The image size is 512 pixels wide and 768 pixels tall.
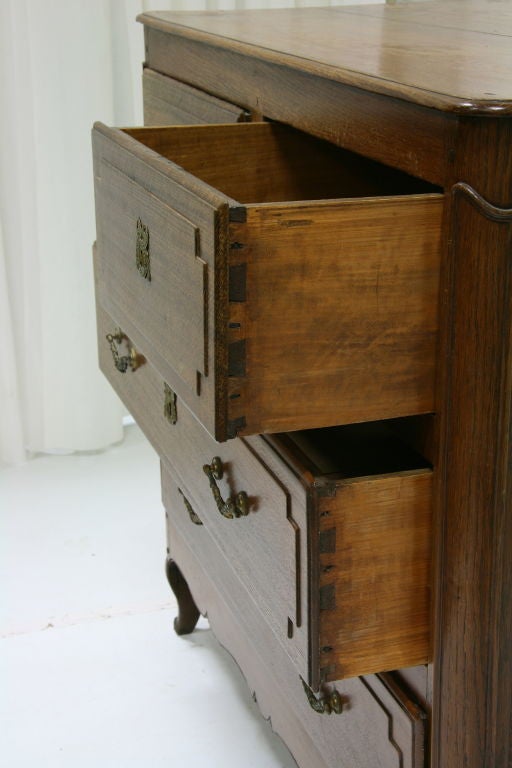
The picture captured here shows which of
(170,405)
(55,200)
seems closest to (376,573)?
(170,405)

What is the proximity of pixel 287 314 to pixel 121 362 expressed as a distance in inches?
25.2

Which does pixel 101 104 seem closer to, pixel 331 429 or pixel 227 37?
pixel 227 37

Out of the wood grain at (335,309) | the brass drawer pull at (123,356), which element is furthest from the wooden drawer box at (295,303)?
the brass drawer pull at (123,356)

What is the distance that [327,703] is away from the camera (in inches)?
46.8

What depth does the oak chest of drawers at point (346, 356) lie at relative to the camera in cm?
88

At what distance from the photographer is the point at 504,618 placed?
3.19ft

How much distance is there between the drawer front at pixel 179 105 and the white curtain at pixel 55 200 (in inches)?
29.5

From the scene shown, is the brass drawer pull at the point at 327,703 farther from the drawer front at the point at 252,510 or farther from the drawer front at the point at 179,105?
the drawer front at the point at 179,105

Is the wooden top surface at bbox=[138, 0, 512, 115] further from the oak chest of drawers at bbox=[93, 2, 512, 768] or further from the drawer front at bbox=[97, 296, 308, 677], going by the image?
the drawer front at bbox=[97, 296, 308, 677]

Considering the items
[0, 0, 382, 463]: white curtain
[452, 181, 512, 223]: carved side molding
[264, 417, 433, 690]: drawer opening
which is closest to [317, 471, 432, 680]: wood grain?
[264, 417, 433, 690]: drawer opening

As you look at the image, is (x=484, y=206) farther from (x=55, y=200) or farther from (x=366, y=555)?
(x=55, y=200)

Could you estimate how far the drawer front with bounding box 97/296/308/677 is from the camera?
1.00m

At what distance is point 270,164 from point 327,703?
602 mm

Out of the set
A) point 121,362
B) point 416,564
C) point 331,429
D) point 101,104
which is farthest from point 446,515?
point 101,104
